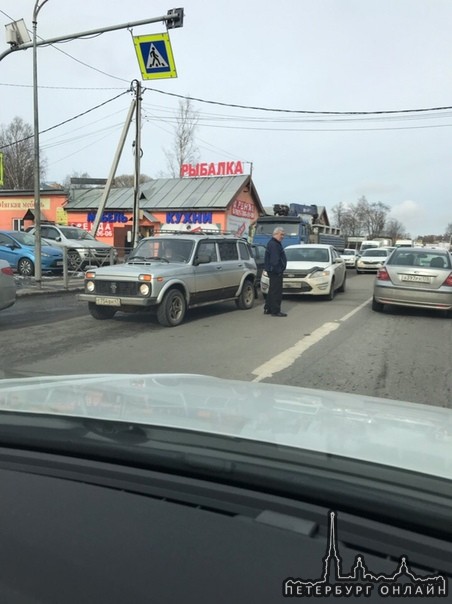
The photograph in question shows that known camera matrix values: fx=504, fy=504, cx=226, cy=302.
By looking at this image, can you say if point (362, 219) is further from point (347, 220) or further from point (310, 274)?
point (310, 274)

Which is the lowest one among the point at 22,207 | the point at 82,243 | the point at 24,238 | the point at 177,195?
the point at 82,243

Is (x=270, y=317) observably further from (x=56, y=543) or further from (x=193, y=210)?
(x=193, y=210)

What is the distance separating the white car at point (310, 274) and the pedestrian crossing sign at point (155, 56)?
587 centimetres

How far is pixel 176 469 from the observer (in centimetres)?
156

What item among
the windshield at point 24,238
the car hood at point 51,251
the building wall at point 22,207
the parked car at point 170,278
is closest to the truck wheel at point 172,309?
the parked car at point 170,278

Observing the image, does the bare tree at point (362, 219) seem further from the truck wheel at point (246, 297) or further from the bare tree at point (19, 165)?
the truck wheel at point (246, 297)

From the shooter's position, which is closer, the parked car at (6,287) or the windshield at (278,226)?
the parked car at (6,287)

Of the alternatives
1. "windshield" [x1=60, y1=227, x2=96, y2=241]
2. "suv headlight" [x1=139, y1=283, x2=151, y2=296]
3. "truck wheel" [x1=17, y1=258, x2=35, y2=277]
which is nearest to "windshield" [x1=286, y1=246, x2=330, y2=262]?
"suv headlight" [x1=139, y1=283, x2=151, y2=296]

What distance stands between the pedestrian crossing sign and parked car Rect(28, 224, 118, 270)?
6.03 m

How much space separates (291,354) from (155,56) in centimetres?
963

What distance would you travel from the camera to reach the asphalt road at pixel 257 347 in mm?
6113

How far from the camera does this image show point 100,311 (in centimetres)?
1004

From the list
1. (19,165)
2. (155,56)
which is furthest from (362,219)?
(155,56)

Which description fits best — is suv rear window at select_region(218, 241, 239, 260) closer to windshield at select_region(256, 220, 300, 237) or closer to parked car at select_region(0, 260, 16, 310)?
parked car at select_region(0, 260, 16, 310)
